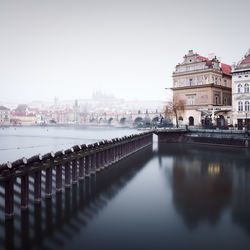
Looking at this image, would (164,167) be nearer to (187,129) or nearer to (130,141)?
(130,141)

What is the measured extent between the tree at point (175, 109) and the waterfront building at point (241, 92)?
11748mm

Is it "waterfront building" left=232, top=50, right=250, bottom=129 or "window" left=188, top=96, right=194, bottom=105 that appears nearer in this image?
"waterfront building" left=232, top=50, right=250, bottom=129

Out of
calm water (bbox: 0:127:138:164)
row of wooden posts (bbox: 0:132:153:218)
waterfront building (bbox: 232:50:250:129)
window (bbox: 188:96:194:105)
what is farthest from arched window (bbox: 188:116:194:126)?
row of wooden posts (bbox: 0:132:153:218)

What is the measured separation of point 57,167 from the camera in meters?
16.9

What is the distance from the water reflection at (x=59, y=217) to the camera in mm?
11531

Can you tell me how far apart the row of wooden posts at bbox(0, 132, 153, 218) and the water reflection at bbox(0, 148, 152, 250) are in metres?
0.62

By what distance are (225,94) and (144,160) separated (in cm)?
3497

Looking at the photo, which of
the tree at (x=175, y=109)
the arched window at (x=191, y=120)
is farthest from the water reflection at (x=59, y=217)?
the arched window at (x=191, y=120)

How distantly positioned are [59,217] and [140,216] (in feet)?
13.6

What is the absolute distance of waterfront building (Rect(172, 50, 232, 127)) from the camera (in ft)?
178

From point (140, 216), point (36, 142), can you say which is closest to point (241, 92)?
point (140, 216)

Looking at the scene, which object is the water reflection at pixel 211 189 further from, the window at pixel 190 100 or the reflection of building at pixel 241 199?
the window at pixel 190 100

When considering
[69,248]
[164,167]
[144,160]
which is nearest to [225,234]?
[69,248]

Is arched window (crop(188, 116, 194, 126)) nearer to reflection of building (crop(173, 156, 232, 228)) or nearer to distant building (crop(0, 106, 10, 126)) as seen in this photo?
reflection of building (crop(173, 156, 232, 228))
